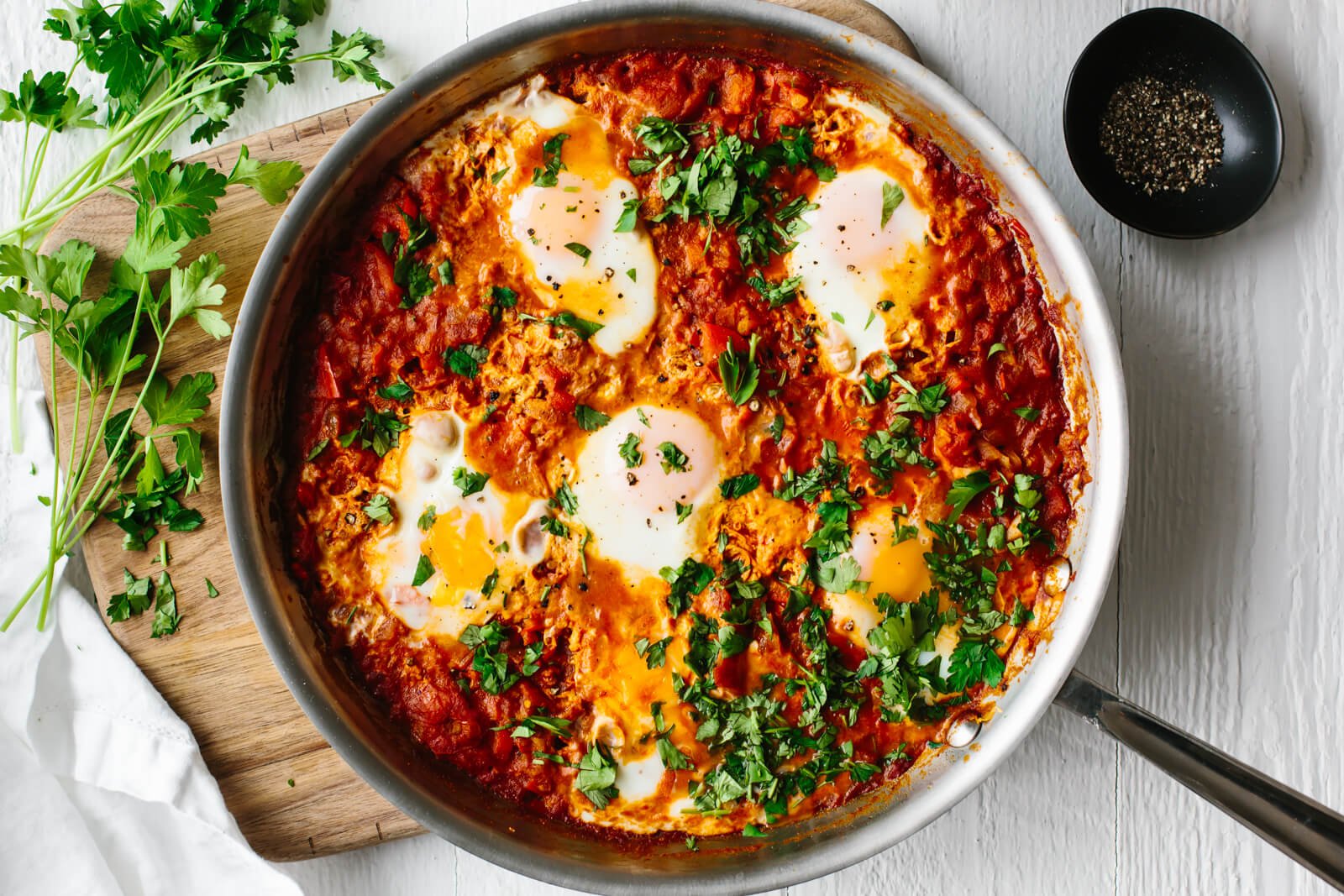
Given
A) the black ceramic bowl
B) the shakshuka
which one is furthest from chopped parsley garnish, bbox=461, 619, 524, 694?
the black ceramic bowl

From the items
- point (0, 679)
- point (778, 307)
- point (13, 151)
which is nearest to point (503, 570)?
point (778, 307)

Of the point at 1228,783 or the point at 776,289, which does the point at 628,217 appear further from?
the point at 1228,783

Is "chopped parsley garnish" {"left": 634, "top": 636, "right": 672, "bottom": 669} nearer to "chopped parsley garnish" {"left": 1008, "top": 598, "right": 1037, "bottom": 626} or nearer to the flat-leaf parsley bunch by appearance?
"chopped parsley garnish" {"left": 1008, "top": 598, "right": 1037, "bottom": 626}

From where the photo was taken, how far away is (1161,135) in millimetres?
4070

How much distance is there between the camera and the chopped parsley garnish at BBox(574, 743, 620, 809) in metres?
3.72

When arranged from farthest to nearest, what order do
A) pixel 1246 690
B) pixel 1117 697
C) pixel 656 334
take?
pixel 1246 690
pixel 656 334
pixel 1117 697

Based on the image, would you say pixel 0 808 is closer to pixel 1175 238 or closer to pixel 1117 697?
pixel 1117 697

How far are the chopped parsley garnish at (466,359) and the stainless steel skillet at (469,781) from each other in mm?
656

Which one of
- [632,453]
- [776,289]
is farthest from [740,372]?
[632,453]

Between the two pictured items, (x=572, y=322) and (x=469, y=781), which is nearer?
(x=572, y=322)

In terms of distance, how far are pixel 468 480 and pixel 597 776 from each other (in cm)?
122

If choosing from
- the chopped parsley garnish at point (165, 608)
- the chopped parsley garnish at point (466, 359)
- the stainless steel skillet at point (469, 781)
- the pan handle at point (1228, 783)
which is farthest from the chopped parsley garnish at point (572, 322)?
the pan handle at point (1228, 783)

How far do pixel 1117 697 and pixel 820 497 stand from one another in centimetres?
129

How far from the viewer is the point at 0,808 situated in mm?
3977
